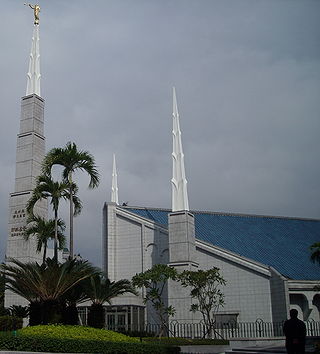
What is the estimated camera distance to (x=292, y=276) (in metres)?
40.3

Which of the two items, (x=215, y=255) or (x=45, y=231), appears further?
(x=215, y=255)

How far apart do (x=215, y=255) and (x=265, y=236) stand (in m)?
10.3

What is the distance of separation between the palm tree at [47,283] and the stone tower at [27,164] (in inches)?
404

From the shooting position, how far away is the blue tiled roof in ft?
140

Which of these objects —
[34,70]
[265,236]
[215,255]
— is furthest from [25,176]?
[265,236]

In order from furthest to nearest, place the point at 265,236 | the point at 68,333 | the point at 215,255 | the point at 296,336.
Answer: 1. the point at 265,236
2. the point at 215,255
3. the point at 68,333
4. the point at 296,336

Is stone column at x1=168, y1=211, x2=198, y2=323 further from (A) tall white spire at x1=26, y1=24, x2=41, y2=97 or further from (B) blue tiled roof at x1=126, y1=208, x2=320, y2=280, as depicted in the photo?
(A) tall white spire at x1=26, y1=24, x2=41, y2=97

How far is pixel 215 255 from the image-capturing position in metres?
40.1

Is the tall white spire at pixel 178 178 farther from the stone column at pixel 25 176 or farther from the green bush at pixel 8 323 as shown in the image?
the green bush at pixel 8 323

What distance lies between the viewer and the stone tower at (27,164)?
3325 centimetres

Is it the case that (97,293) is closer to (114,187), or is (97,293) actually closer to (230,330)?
(230,330)

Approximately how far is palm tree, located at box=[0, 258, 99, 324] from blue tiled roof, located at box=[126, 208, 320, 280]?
2291cm

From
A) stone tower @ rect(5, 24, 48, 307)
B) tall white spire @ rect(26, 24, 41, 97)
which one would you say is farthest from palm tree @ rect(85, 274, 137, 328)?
tall white spire @ rect(26, 24, 41, 97)

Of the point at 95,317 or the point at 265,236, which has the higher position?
the point at 265,236
